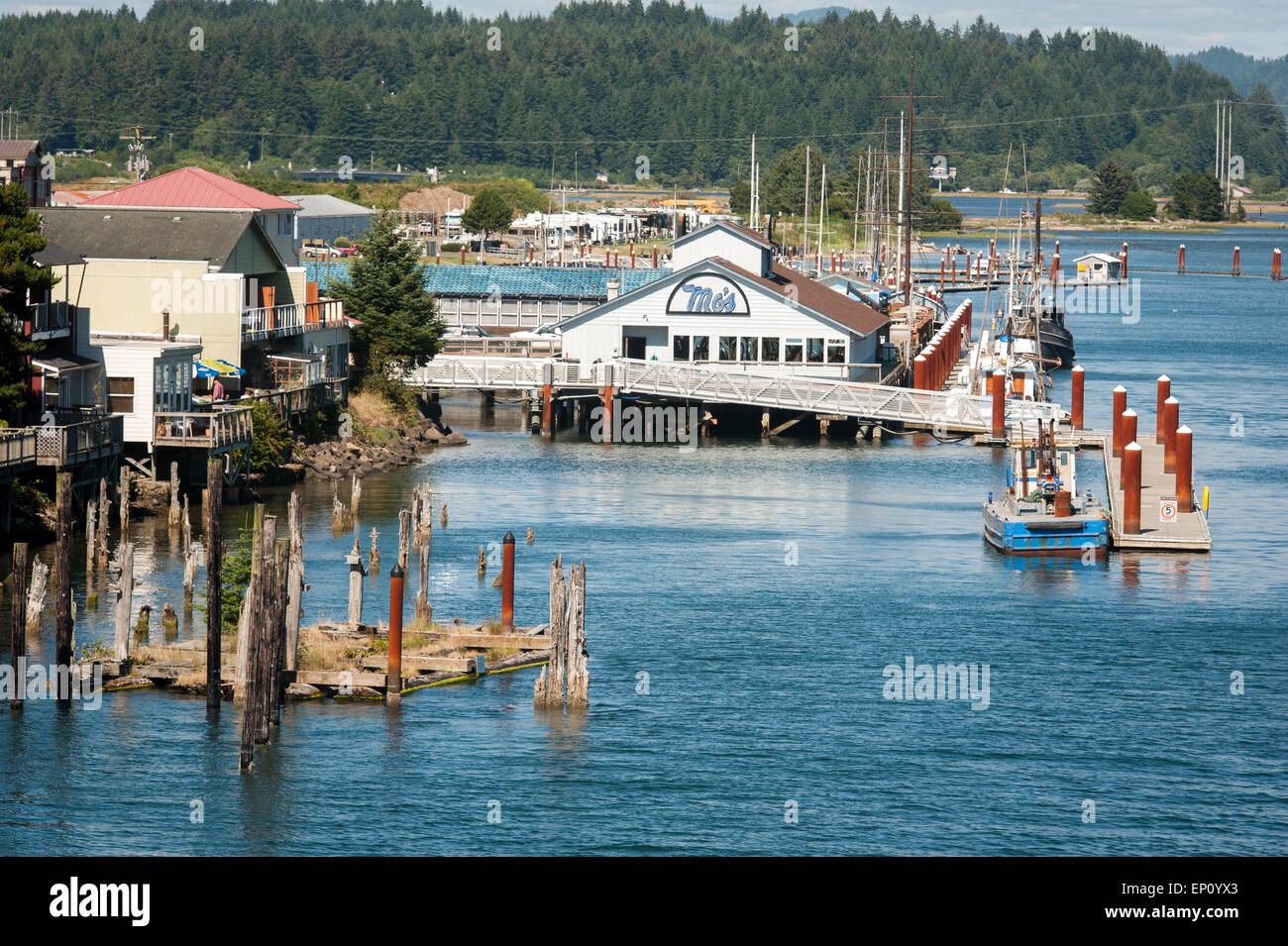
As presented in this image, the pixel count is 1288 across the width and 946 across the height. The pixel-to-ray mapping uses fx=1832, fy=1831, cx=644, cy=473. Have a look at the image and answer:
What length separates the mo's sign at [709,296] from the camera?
80.3 meters

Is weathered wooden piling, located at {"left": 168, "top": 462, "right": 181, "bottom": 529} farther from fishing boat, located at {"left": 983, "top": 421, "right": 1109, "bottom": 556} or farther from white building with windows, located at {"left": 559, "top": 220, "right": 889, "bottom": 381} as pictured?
white building with windows, located at {"left": 559, "top": 220, "right": 889, "bottom": 381}

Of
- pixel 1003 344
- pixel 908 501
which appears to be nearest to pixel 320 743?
pixel 908 501

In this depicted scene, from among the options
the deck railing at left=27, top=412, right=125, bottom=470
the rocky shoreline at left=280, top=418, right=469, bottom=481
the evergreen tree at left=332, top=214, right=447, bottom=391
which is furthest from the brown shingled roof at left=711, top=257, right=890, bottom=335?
the deck railing at left=27, top=412, right=125, bottom=470

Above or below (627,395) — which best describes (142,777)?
below

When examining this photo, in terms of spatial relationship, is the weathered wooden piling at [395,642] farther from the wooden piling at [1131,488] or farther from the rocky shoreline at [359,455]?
the rocky shoreline at [359,455]

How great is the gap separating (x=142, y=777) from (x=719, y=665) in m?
14.1

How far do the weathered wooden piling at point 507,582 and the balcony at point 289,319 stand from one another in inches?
1099

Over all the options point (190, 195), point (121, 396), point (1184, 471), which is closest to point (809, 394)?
point (1184, 471)

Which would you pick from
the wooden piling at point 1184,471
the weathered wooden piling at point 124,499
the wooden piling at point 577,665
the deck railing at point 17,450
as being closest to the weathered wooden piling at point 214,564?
the wooden piling at point 577,665

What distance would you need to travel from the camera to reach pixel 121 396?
2280 inches

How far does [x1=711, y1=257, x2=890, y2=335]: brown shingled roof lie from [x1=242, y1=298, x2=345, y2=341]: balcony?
56.5 feet

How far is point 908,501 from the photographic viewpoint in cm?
6462
